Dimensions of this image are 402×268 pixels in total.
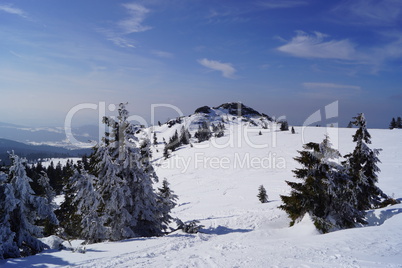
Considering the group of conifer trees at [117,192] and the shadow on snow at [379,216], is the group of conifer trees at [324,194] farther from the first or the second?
the group of conifer trees at [117,192]

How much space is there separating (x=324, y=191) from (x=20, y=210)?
16.8 m

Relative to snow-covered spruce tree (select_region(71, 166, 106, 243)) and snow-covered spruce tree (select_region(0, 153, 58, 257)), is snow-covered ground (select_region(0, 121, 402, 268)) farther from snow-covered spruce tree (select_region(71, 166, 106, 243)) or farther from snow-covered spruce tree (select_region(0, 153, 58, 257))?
snow-covered spruce tree (select_region(71, 166, 106, 243))

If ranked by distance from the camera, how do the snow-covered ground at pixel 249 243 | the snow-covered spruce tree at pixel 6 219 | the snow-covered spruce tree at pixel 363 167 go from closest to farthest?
the snow-covered ground at pixel 249 243
the snow-covered spruce tree at pixel 6 219
the snow-covered spruce tree at pixel 363 167

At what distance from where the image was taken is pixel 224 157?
63.4 metres

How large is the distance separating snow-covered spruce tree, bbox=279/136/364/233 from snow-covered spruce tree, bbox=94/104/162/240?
1003cm

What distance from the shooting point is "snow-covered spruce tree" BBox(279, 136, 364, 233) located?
50.8 feet

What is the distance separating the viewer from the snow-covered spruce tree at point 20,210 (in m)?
11.2

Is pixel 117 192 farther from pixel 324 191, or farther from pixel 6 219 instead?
pixel 324 191

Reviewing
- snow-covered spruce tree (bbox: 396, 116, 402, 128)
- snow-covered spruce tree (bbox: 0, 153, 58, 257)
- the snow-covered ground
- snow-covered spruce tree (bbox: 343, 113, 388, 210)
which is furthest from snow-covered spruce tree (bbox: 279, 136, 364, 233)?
snow-covered spruce tree (bbox: 396, 116, 402, 128)

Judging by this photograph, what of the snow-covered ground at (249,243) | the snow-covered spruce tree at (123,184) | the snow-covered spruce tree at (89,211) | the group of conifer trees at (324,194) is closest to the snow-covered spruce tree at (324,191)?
the group of conifer trees at (324,194)

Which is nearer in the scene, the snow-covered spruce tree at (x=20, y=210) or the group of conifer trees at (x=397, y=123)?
the snow-covered spruce tree at (x=20, y=210)

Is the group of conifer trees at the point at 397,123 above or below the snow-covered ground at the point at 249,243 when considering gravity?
above

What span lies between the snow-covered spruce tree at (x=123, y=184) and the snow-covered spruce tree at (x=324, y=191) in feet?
32.9

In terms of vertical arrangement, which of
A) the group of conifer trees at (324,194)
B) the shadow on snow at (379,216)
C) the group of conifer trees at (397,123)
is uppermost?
the group of conifer trees at (397,123)
